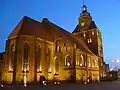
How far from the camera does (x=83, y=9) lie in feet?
211

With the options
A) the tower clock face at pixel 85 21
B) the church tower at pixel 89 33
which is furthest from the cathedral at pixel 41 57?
the tower clock face at pixel 85 21

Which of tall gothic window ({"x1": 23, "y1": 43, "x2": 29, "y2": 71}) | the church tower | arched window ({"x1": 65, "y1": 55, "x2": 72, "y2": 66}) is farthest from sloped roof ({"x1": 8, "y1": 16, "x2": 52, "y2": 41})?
the church tower

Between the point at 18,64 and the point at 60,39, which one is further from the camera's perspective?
the point at 60,39

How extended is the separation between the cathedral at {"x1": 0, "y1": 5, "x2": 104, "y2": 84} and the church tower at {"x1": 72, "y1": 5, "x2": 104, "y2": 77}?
6.44m

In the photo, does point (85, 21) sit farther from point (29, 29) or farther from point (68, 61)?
point (29, 29)

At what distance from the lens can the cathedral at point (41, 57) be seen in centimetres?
3553

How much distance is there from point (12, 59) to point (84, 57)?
20.5 metres

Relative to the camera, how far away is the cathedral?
35531 mm

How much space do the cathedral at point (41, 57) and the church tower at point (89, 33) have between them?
254 inches

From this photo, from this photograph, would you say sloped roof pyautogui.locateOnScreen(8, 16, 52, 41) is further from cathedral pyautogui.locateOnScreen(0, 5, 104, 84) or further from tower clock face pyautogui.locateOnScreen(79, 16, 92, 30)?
tower clock face pyautogui.locateOnScreen(79, 16, 92, 30)

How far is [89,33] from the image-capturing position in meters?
61.2

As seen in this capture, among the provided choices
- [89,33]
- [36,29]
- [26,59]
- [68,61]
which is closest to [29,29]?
[36,29]

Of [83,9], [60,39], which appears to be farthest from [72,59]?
[83,9]

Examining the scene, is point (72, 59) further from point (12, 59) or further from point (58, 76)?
point (12, 59)
